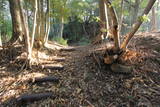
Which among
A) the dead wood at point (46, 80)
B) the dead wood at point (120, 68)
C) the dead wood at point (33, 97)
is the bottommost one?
the dead wood at point (33, 97)

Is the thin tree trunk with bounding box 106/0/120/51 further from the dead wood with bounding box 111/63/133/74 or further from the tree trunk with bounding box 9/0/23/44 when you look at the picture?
the tree trunk with bounding box 9/0/23/44

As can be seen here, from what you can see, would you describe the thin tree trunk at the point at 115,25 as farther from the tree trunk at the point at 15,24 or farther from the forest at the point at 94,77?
the tree trunk at the point at 15,24

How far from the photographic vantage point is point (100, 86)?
8.71 feet

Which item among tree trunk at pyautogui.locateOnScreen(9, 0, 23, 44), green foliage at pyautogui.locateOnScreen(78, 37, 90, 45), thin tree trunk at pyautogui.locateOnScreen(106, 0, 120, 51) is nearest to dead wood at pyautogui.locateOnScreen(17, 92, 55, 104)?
thin tree trunk at pyautogui.locateOnScreen(106, 0, 120, 51)

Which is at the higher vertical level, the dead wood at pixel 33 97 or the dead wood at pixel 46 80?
the dead wood at pixel 46 80

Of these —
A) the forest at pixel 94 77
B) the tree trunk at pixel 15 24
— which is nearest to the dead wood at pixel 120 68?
the forest at pixel 94 77

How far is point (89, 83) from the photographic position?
2752mm

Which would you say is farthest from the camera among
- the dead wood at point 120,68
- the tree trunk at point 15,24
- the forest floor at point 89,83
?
the tree trunk at point 15,24

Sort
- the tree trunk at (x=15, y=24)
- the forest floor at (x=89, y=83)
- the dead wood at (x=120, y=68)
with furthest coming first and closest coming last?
the tree trunk at (x=15, y=24), the dead wood at (x=120, y=68), the forest floor at (x=89, y=83)

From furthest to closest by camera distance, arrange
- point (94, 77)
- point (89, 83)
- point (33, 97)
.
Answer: point (94, 77), point (89, 83), point (33, 97)

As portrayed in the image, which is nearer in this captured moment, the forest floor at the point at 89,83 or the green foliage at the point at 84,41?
the forest floor at the point at 89,83

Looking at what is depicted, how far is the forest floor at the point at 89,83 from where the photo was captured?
7.78 feet

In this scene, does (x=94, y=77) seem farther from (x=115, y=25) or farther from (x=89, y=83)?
(x=115, y=25)

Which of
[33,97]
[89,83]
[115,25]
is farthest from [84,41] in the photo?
[33,97]
